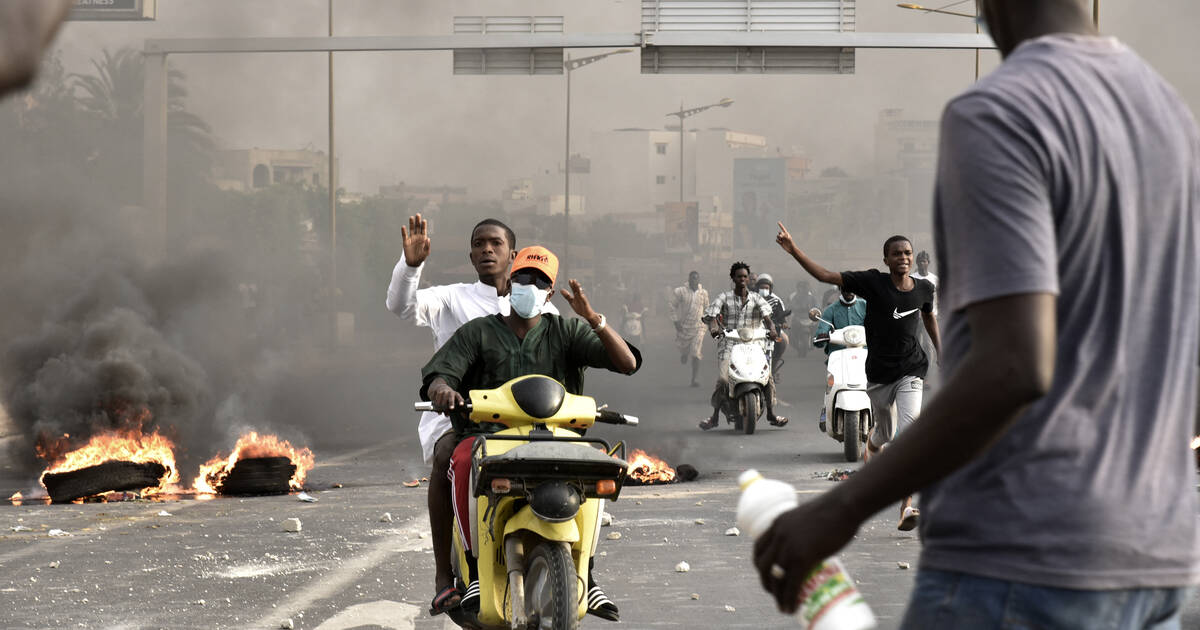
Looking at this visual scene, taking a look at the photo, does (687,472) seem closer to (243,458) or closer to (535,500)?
(243,458)

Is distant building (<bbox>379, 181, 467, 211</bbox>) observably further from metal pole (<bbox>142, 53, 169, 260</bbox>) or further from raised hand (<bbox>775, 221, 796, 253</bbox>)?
raised hand (<bbox>775, 221, 796, 253</bbox>)

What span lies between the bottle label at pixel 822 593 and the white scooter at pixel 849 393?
31.6ft

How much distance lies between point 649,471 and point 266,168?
6131 cm

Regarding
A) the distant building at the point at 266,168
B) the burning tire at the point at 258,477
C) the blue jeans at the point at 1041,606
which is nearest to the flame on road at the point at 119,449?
the burning tire at the point at 258,477

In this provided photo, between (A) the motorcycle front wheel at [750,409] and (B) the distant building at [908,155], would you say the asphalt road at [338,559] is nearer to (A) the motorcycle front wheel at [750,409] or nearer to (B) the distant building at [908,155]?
(A) the motorcycle front wheel at [750,409]

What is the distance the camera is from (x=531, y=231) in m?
65.0

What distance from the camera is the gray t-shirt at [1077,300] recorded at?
1.64 m

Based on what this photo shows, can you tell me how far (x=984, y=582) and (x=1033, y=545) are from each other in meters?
0.08

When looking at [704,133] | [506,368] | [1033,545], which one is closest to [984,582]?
[1033,545]

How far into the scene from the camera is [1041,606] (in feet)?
5.52

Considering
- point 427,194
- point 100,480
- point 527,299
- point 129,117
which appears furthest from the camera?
point 427,194

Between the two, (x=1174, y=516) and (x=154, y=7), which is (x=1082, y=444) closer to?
(x=1174, y=516)

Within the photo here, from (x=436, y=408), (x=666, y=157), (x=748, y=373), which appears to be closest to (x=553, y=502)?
(x=436, y=408)

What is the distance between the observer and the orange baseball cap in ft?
16.9
